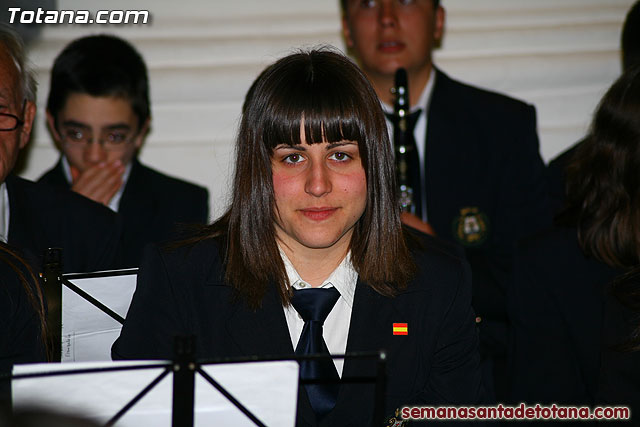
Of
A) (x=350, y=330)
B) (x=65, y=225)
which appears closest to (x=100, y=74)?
(x=65, y=225)

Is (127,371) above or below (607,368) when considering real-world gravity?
above

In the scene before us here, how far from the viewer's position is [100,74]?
3.32 meters

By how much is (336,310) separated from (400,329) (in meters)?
0.18

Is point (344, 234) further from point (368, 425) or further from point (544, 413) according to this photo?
point (544, 413)

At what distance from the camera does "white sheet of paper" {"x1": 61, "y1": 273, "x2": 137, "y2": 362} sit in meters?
1.87

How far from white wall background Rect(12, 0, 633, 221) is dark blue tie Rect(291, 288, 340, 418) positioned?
1798 millimetres

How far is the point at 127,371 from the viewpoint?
4.43ft

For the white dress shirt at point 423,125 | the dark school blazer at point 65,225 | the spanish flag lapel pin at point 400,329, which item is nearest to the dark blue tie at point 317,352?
the spanish flag lapel pin at point 400,329

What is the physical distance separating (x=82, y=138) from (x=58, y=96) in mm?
221

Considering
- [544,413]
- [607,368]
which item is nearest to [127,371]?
[607,368]

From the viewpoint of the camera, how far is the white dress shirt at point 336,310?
2.02 m

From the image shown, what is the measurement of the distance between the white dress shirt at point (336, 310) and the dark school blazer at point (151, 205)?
1.35 meters

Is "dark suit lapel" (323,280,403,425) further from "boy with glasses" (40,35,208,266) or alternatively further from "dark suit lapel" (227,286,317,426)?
"boy with glasses" (40,35,208,266)

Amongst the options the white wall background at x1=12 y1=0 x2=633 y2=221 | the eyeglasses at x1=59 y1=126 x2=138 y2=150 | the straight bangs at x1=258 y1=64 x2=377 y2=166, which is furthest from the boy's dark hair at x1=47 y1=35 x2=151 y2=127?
the straight bangs at x1=258 y1=64 x2=377 y2=166
